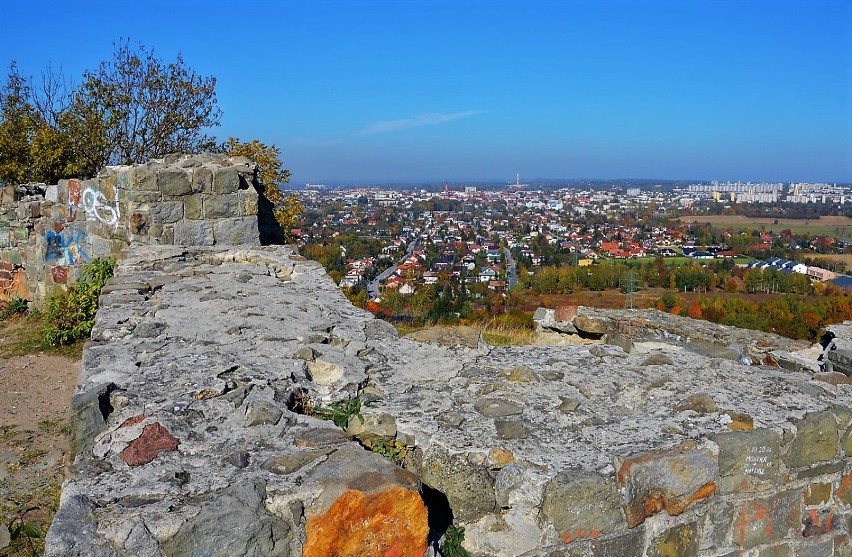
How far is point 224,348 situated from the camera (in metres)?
3.23

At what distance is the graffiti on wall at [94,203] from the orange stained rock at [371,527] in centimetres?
572

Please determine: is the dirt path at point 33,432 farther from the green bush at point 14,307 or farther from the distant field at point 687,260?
the distant field at point 687,260

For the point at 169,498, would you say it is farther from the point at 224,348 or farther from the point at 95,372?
the point at 224,348

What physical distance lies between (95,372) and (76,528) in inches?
49.3

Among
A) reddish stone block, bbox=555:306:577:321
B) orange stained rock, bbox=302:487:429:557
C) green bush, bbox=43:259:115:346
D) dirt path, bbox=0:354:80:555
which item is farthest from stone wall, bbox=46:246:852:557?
reddish stone block, bbox=555:306:577:321

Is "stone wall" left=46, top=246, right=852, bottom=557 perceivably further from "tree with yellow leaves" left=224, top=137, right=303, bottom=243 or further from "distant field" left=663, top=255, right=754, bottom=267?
"distant field" left=663, top=255, right=754, bottom=267

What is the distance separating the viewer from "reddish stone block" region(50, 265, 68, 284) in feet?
26.4

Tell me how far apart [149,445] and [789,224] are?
5683 cm

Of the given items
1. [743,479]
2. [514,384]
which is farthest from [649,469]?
[514,384]

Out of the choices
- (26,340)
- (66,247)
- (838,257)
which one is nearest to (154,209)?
(26,340)

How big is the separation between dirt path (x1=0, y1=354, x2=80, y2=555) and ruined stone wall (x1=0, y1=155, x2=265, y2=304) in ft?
4.66

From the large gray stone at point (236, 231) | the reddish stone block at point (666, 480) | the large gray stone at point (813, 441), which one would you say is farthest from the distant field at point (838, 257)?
the reddish stone block at point (666, 480)

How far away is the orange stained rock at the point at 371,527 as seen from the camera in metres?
1.85

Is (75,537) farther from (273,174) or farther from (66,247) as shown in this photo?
(273,174)
